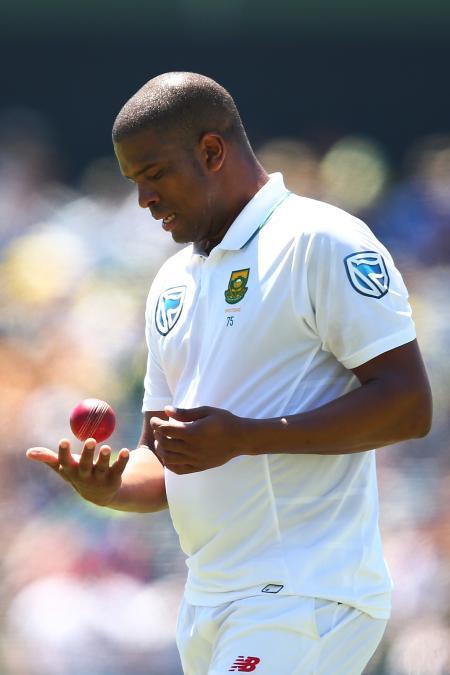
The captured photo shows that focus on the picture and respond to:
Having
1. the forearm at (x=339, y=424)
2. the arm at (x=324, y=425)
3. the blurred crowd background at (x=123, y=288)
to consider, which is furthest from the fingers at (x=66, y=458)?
the blurred crowd background at (x=123, y=288)

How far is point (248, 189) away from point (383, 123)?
2250mm

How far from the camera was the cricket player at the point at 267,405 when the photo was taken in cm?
269

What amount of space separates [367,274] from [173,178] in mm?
596

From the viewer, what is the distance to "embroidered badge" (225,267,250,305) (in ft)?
9.50

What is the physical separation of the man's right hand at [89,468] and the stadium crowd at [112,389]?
2.23 metres

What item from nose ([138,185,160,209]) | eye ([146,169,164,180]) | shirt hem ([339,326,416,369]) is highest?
eye ([146,169,164,180])

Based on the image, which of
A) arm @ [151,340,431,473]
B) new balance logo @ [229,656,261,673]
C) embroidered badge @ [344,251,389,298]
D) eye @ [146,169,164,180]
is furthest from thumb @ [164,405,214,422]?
eye @ [146,169,164,180]

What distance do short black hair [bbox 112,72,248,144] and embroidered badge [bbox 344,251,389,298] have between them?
1.92ft

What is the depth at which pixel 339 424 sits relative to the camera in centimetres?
267

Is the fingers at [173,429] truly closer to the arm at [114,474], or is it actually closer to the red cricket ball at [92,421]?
the arm at [114,474]

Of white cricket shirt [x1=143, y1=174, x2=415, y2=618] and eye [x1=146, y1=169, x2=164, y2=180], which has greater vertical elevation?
eye [x1=146, y1=169, x2=164, y2=180]

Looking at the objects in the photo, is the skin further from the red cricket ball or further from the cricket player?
the red cricket ball

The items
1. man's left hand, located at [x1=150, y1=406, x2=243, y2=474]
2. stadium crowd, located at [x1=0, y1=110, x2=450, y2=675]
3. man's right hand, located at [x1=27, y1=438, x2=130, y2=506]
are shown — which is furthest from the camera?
stadium crowd, located at [x1=0, y1=110, x2=450, y2=675]

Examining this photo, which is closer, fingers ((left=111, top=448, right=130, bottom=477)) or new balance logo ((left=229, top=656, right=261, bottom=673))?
new balance logo ((left=229, top=656, right=261, bottom=673))
